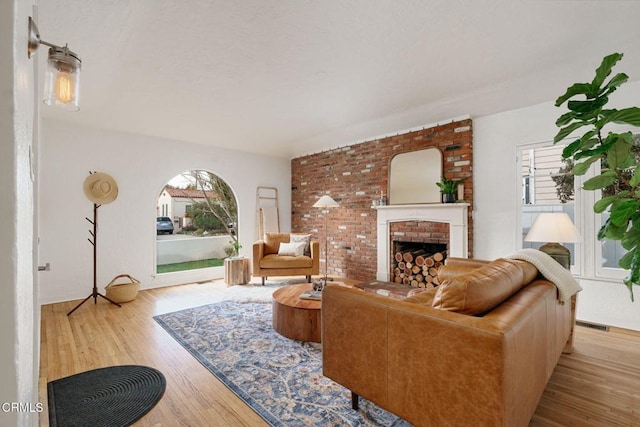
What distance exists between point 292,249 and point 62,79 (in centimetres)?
399

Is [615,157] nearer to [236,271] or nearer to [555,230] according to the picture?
[555,230]

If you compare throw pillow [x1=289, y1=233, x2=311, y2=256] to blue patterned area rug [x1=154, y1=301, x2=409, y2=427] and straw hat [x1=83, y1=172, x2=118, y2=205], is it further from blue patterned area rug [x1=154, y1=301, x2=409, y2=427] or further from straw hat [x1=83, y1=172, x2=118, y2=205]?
straw hat [x1=83, y1=172, x2=118, y2=205]

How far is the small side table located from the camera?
4734mm

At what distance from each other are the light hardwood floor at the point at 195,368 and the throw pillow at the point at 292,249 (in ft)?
6.49

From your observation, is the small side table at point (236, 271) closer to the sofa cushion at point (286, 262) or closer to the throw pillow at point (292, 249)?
the sofa cushion at point (286, 262)

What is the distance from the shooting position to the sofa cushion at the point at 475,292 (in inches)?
53.5

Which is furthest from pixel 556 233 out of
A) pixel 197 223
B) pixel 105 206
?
pixel 197 223

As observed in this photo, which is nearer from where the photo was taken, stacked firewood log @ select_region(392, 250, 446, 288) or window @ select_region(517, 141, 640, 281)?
window @ select_region(517, 141, 640, 281)

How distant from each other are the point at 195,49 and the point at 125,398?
2.74 m

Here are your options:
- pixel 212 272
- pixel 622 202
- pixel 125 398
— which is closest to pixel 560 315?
pixel 622 202

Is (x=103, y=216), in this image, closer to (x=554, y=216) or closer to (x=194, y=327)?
(x=194, y=327)

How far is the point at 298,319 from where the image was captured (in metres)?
2.65

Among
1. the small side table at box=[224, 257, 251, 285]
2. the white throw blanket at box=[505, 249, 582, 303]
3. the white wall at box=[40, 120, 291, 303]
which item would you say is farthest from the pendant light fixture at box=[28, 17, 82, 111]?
the small side table at box=[224, 257, 251, 285]

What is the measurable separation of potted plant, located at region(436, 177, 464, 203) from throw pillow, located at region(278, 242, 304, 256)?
94.1 inches
